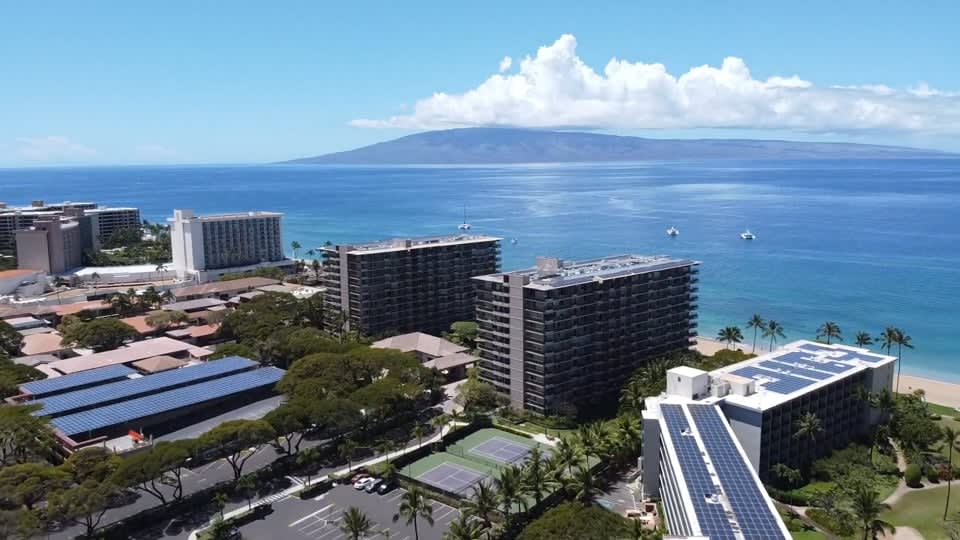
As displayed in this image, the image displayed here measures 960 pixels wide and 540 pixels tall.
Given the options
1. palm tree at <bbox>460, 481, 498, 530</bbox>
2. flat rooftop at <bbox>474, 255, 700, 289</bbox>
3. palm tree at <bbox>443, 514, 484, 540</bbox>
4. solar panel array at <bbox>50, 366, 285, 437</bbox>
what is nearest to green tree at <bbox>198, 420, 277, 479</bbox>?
solar panel array at <bbox>50, 366, 285, 437</bbox>

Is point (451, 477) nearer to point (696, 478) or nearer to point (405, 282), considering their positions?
point (696, 478)

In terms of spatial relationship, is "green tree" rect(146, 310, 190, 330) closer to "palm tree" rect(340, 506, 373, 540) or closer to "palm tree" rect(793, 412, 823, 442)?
"palm tree" rect(340, 506, 373, 540)

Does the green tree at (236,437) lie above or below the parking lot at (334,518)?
above

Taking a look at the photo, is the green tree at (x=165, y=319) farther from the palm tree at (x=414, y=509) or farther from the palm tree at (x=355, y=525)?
the palm tree at (x=355, y=525)

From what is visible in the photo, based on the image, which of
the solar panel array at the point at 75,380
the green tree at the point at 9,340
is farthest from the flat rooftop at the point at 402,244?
the green tree at the point at 9,340

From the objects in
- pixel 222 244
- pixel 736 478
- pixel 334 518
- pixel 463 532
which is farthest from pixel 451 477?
pixel 222 244

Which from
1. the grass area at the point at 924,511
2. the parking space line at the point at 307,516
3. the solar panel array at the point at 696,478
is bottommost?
the grass area at the point at 924,511
